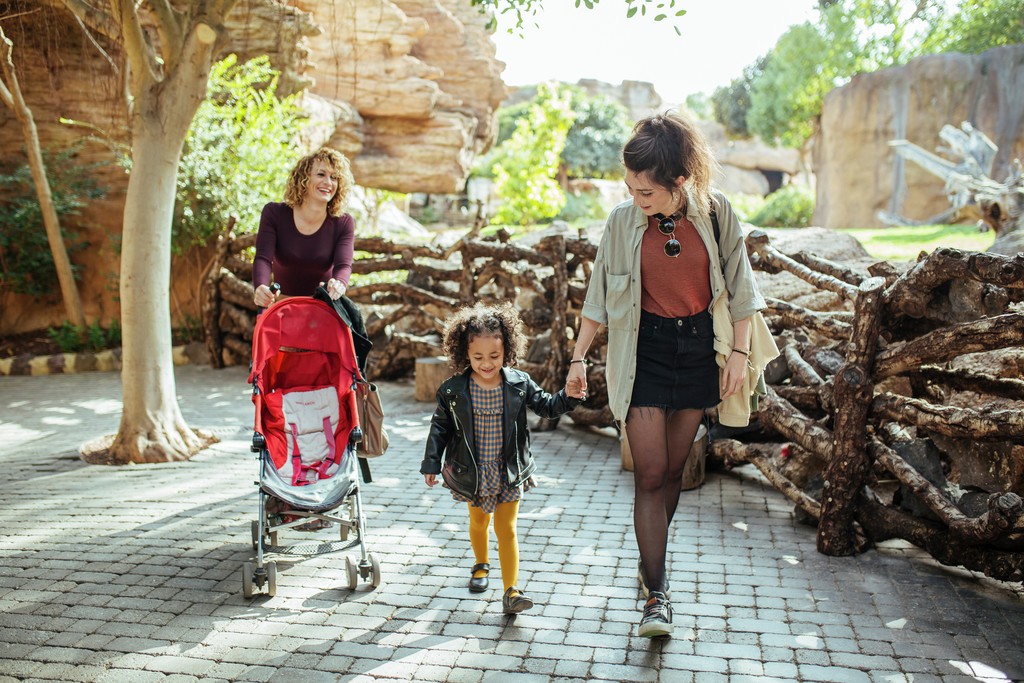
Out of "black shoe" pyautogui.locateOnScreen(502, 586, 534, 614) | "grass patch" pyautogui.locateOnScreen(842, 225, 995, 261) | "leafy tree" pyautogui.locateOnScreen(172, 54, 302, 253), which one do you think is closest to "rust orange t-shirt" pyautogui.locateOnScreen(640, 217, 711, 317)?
"black shoe" pyautogui.locateOnScreen(502, 586, 534, 614)

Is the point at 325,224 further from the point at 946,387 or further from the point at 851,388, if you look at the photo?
the point at 946,387

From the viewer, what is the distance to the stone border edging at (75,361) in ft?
38.4

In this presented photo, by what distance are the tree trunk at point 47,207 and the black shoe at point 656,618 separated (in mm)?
9491

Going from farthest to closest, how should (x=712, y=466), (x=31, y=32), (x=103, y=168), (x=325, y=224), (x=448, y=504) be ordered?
(x=103, y=168)
(x=31, y=32)
(x=712, y=466)
(x=448, y=504)
(x=325, y=224)

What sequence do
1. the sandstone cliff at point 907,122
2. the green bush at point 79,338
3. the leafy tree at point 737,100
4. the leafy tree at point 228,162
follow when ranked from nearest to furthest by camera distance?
the leafy tree at point 228,162, the green bush at point 79,338, the sandstone cliff at point 907,122, the leafy tree at point 737,100

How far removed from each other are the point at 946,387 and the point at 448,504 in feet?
10.5

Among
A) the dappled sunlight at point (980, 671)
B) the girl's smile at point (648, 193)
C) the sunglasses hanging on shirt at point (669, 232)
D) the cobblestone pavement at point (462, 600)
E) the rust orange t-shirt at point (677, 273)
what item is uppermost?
the girl's smile at point (648, 193)

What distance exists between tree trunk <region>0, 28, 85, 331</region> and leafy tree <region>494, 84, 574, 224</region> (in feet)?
43.7

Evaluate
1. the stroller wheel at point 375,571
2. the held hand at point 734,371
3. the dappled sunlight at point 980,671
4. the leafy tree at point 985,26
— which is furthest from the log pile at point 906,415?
the leafy tree at point 985,26

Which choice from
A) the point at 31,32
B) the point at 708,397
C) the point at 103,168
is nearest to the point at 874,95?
the point at 103,168

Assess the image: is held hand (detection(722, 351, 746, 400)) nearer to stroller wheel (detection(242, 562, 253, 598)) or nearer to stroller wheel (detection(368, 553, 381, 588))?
stroller wheel (detection(368, 553, 381, 588))

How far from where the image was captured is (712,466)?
6.52 m

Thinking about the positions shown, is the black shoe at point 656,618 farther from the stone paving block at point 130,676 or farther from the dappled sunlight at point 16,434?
the dappled sunlight at point 16,434

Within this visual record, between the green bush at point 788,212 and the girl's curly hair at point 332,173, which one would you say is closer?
the girl's curly hair at point 332,173
